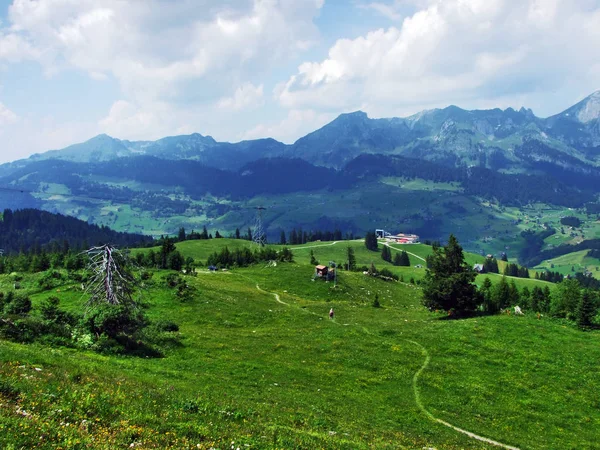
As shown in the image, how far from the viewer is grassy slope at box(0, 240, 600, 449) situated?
54.4ft

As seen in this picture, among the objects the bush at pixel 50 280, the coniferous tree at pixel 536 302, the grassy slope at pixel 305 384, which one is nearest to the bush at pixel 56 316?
the grassy slope at pixel 305 384

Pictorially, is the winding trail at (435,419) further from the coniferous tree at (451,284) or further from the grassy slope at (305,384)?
the coniferous tree at (451,284)

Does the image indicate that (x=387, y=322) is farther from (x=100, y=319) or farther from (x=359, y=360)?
(x=100, y=319)

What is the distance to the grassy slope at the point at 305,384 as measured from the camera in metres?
16.6

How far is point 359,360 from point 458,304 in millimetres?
29966

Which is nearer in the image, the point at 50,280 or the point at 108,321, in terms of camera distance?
the point at 108,321

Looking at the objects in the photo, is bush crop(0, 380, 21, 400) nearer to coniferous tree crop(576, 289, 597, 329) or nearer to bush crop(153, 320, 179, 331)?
bush crop(153, 320, 179, 331)

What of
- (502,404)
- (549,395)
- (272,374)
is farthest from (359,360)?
(549,395)

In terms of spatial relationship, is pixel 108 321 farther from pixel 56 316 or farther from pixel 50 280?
pixel 50 280

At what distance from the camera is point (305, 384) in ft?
104

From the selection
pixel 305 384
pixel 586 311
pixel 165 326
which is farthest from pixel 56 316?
pixel 586 311

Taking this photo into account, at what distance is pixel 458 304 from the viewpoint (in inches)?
2458

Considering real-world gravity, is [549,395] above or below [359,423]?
below

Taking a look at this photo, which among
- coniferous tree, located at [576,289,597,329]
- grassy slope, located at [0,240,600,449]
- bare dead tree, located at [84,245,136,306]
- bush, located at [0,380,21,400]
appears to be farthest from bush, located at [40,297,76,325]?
coniferous tree, located at [576,289,597,329]
